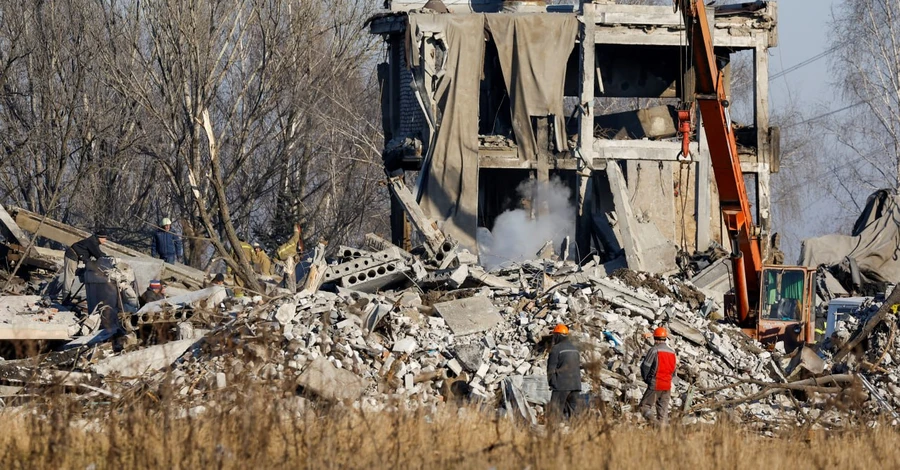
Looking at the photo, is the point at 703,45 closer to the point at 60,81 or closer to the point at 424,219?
the point at 424,219

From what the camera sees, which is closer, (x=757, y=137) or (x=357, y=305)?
(x=357, y=305)

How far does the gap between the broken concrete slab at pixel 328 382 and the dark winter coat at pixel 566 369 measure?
6.52 ft

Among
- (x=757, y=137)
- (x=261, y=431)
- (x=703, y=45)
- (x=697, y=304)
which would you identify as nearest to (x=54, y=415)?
(x=261, y=431)

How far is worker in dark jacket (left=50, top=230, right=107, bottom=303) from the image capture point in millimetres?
18172

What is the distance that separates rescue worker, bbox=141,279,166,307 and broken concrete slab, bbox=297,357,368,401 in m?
4.95

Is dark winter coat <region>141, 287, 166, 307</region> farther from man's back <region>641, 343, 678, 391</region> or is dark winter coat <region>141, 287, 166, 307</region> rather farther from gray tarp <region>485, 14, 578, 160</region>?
gray tarp <region>485, 14, 578, 160</region>

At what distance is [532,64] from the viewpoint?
2362 cm

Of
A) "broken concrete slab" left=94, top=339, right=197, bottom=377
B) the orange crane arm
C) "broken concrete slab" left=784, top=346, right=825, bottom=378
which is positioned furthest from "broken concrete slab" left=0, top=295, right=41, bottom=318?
"broken concrete slab" left=784, top=346, right=825, bottom=378

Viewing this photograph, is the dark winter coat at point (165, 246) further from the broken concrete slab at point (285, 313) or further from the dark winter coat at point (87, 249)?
the broken concrete slab at point (285, 313)

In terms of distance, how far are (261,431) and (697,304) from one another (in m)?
11.1

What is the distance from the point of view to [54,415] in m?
8.46

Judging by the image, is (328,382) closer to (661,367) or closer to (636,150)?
(661,367)

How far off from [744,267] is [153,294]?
838cm

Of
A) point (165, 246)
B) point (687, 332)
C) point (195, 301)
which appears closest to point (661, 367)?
point (687, 332)
